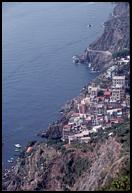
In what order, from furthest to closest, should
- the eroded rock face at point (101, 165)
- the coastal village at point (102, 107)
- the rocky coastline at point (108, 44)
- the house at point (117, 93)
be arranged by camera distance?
the rocky coastline at point (108, 44) → the house at point (117, 93) → the coastal village at point (102, 107) → the eroded rock face at point (101, 165)

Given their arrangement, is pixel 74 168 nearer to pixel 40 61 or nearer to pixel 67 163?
pixel 67 163

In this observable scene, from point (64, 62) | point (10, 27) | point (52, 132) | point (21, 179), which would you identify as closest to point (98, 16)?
point (10, 27)

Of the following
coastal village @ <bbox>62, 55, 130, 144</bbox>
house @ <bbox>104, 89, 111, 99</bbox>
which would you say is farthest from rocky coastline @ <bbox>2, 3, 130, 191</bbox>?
house @ <bbox>104, 89, 111, 99</bbox>

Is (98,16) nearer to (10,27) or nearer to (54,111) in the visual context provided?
(10,27)

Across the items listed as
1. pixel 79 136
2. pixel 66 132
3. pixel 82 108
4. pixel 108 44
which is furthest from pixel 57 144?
pixel 108 44

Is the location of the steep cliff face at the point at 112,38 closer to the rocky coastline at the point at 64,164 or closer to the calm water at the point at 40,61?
the calm water at the point at 40,61

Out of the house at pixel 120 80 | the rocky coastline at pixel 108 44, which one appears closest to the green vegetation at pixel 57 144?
the house at pixel 120 80
